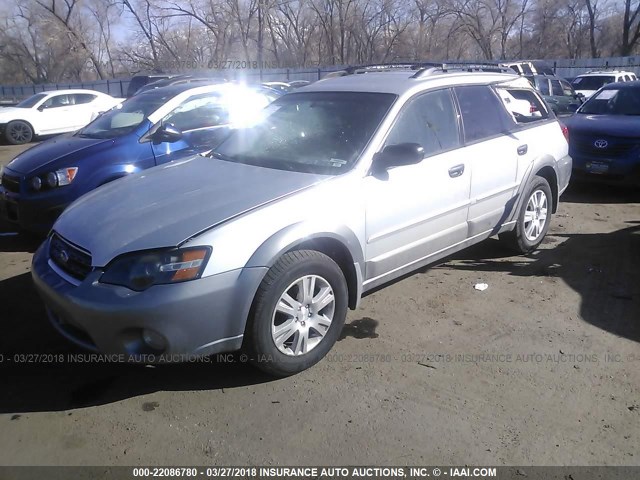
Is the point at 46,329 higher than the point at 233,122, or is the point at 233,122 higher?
the point at 233,122

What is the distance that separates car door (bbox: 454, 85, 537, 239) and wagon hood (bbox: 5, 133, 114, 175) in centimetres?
368

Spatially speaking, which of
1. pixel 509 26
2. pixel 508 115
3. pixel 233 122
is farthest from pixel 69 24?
pixel 508 115

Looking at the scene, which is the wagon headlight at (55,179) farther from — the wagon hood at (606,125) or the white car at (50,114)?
the white car at (50,114)

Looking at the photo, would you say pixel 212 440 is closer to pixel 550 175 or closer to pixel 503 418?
pixel 503 418

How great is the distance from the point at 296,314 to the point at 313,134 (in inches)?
57.2

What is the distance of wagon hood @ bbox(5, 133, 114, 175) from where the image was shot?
5.77m

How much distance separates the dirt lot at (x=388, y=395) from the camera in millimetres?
2803

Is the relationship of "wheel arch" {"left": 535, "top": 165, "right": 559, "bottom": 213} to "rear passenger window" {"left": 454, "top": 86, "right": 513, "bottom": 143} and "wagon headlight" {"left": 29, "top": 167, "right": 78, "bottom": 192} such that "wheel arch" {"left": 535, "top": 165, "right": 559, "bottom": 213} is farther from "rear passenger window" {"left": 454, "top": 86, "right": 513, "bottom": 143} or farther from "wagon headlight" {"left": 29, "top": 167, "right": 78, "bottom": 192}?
"wagon headlight" {"left": 29, "top": 167, "right": 78, "bottom": 192}

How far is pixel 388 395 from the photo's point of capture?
325 centimetres

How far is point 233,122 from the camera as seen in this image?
22.8 feet

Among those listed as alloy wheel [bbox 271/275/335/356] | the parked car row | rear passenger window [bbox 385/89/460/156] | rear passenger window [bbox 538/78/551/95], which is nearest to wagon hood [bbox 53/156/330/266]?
the parked car row

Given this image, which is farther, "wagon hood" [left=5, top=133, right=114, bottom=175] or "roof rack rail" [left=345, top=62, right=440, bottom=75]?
"wagon hood" [left=5, top=133, right=114, bottom=175]

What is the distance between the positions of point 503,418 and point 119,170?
14.5 ft

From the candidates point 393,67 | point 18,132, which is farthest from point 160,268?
point 18,132
